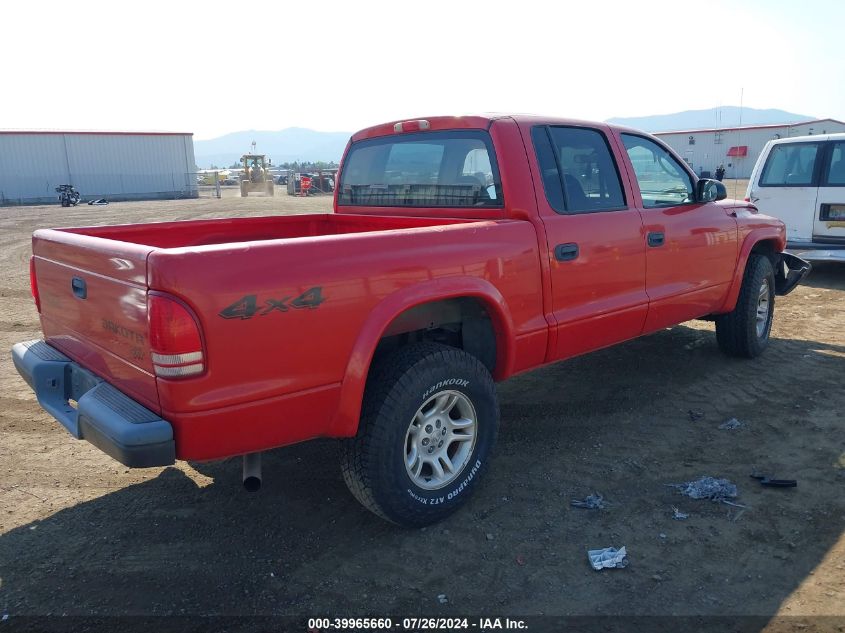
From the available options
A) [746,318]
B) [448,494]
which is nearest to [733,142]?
[746,318]

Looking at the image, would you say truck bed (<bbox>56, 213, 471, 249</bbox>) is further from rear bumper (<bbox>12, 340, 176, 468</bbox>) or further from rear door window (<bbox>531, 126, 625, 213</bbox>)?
rear bumper (<bbox>12, 340, 176, 468</bbox>)

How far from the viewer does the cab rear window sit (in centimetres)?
390

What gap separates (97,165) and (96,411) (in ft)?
127

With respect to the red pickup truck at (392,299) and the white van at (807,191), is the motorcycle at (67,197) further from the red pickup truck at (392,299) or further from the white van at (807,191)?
the red pickup truck at (392,299)

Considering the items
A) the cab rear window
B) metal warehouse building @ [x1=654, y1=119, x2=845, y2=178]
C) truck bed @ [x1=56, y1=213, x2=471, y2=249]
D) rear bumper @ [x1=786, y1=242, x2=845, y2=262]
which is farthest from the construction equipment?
the cab rear window

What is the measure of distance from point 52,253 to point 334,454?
6.42ft

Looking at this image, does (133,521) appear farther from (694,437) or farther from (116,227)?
(694,437)

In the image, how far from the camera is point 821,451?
4086mm

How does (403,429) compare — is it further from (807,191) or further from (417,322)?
(807,191)

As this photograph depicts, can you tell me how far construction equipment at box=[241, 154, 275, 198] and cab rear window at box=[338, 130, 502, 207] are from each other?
36417mm

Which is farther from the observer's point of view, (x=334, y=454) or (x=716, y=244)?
(x=716, y=244)

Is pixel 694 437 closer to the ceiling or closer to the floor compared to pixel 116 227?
closer to the floor

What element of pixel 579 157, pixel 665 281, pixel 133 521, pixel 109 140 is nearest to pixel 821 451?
pixel 665 281

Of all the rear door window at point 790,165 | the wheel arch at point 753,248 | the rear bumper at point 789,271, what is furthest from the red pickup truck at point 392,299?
the rear door window at point 790,165
